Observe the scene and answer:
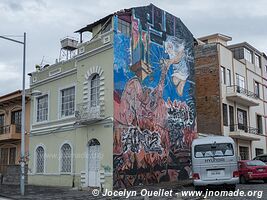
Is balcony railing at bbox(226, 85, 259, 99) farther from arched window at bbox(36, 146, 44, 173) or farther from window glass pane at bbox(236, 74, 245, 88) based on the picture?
arched window at bbox(36, 146, 44, 173)

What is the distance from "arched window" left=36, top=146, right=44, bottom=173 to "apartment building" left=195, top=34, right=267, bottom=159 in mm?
12491

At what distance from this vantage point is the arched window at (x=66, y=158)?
24230 millimetres

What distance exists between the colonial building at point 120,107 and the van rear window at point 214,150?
17.0 ft

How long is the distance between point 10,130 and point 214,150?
18190mm

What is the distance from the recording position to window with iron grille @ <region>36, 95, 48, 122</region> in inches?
1069

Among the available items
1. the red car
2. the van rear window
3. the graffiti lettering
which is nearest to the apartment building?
the red car

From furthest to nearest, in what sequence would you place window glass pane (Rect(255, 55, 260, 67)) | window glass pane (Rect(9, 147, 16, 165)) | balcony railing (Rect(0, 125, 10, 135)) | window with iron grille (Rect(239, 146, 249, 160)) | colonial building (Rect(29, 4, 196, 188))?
window glass pane (Rect(255, 55, 260, 67)), window with iron grille (Rect(239, 146, 249, 160)), window glass pane (Rect(9, 147, 16, 165)), balcony railing (Rect(0, 125, 10, 135)), colonial building (Rect(29, 4, 196, 188))

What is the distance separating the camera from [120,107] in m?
21.2

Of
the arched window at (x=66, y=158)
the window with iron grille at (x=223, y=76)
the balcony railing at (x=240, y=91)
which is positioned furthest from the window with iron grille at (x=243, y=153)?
the arched window at (x=66, y=158)

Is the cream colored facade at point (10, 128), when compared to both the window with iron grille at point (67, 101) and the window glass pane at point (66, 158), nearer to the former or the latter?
the window with iron grille at point (67, 101)

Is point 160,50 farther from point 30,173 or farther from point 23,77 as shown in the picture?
point 30,173

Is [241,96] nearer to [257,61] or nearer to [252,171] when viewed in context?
[257,61]

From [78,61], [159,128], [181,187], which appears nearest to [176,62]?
[159,128]

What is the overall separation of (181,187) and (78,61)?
9592mm
